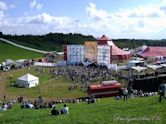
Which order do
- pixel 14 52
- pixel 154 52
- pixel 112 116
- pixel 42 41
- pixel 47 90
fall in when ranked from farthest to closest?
pixel 42 41
pixel 14 52
pixel 154 52
pixel 47 90
pixel 112 116

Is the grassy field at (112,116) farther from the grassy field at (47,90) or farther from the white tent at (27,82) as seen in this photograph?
the white tent at (27,82)

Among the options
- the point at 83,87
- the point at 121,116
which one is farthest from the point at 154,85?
the point at 121,116

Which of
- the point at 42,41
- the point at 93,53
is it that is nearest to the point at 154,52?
the point at 93,53

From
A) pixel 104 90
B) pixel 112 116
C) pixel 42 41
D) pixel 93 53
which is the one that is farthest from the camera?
pixel 42 41

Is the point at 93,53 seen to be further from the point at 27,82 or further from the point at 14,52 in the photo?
the point at 14,52

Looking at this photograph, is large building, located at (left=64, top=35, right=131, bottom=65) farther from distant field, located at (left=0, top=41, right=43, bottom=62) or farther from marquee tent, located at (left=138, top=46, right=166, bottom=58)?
distant field, located at (left=0, top=41, right=43, bottom=62)

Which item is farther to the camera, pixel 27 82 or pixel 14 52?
pixel 14 52

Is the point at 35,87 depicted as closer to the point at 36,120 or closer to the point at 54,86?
the point at 54,86

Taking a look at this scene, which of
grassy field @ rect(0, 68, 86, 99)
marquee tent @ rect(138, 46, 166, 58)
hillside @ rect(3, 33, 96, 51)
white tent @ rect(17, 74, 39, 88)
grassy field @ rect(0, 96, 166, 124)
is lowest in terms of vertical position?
grassy field @ rect(0, 68, 86, 99)

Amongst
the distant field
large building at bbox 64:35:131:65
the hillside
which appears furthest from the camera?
the hillside

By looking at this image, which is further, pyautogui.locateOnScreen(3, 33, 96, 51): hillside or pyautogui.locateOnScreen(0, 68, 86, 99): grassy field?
pyautogui.locateOnScreen(3, 33, 96, 51): hillside

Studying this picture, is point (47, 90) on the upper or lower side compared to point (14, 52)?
lower

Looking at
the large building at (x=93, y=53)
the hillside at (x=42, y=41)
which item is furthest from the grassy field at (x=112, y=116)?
the hillside at (x=42, y=41)

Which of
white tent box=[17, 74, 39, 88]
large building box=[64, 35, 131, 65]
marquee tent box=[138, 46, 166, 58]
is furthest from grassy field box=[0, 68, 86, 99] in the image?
marquee tent box=[138, 46, 166, 58]
